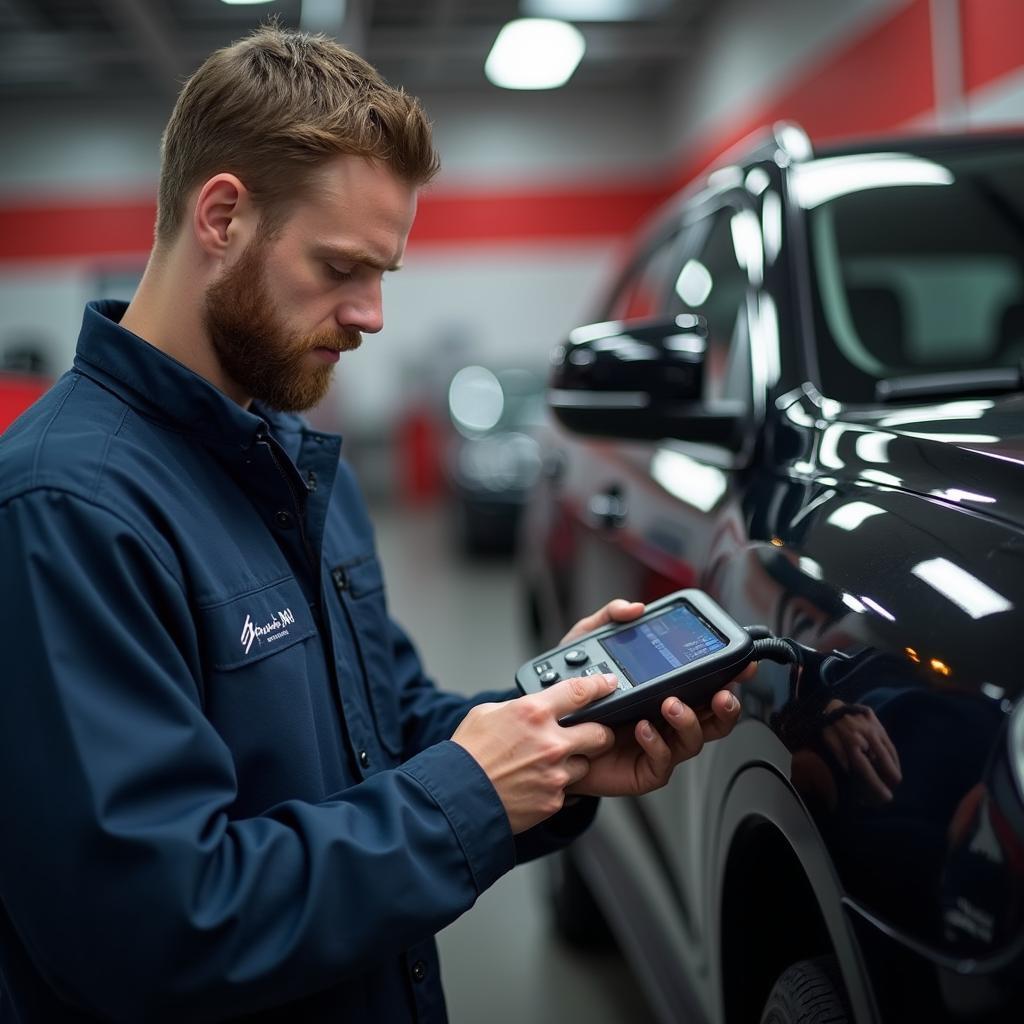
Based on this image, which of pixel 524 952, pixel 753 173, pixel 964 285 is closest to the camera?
pixel 753 173

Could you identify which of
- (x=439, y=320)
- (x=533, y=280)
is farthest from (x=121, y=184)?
(x=533, y=280)

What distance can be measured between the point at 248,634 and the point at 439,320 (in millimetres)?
11553

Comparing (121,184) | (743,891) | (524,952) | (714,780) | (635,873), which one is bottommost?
(524,952)

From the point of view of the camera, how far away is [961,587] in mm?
827

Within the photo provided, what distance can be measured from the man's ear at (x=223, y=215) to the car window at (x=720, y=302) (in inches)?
28.8

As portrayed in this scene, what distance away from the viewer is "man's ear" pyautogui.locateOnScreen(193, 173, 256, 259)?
970 millimetres

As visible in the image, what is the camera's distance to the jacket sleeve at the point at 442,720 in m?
1.17

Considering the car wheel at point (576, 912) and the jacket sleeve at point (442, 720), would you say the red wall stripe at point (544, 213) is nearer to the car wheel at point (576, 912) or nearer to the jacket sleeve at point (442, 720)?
the car wheel at point (576, 912)

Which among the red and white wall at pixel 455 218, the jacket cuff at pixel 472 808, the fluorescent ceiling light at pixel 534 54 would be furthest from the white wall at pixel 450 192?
the jacket cuff at pixel 472 808

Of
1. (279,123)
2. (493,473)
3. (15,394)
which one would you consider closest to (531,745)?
(279,123)

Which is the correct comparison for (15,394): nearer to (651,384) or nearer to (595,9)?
(651,384)

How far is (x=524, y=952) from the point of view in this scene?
2332 millimetres

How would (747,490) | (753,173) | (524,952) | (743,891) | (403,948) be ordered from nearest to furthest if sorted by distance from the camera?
(403,948) → (743,891) → (747,490) → (753,173) → (524,952)

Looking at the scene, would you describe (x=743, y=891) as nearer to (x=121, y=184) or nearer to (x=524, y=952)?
(x=524, y=952)
